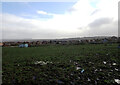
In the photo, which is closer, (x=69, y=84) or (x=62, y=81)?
(x=69, y=84)

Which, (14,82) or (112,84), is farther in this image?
(14,82)

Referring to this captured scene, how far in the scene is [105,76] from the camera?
3859 mm

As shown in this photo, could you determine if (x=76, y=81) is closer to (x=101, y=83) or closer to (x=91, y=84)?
(x=91, y=84)

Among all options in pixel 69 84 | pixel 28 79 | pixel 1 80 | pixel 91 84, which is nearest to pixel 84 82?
pixel 91 84

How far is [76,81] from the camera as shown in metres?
3.57

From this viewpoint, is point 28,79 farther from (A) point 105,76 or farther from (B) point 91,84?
(A) point 105,76

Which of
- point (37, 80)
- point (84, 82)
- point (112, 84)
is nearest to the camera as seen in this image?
point (112, 84)

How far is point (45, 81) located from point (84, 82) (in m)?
1.48

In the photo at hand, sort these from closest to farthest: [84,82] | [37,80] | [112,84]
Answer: [112,84], [84,82], [37,80]

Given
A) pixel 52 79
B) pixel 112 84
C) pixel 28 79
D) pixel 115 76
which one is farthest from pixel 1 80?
pixel 115 76

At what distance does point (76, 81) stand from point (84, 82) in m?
0.30

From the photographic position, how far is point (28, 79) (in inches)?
150

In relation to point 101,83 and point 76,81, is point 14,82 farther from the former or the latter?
point 101,83

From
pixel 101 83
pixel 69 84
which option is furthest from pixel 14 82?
pixel 101 83
